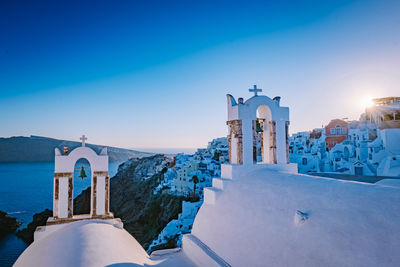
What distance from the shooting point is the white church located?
2430 millimetres

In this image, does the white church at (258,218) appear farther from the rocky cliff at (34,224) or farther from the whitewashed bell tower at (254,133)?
the rocky cliff at (34,224)

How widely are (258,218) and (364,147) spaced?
23477 mm

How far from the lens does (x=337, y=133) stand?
98.6 ft

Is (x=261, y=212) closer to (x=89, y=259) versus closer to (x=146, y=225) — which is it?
(x=89, y=259)

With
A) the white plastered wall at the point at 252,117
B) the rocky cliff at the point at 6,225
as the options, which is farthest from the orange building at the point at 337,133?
the rocky cliff at the point at 6,225

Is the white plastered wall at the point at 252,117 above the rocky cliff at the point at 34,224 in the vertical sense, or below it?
above

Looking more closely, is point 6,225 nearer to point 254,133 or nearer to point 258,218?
point 254,133

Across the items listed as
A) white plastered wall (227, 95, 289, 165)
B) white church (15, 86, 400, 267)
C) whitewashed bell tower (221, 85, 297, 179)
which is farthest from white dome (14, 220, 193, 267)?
white plastered wall (227, 95, 289, 165)

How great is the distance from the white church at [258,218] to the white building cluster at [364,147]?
1427cm

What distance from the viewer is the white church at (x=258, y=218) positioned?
2430 millimetres

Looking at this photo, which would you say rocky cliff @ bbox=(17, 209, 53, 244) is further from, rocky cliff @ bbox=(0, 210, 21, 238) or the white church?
the white church

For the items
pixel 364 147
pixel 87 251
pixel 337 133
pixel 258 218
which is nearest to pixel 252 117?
pixel 258 218

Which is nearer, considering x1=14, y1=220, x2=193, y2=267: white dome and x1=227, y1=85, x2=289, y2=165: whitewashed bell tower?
x1=14, y1=220, x2=193, y2=267: white dome

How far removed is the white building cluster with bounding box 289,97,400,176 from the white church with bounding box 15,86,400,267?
14.3 meters
